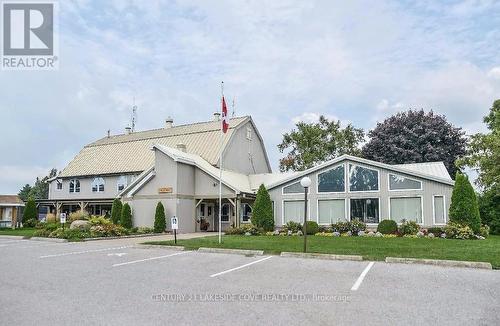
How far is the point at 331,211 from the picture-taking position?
984 inches

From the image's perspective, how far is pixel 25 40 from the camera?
1733cm

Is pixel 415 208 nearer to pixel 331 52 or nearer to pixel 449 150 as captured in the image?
pixel 331 52

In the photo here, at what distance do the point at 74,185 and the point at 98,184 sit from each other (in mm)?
3162

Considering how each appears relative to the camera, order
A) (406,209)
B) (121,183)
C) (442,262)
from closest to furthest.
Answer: (442,262) < (406,209) < (121,183)

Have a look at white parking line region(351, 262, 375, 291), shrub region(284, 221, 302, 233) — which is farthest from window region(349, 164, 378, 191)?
white parking line region(351, 262, 375, 291)

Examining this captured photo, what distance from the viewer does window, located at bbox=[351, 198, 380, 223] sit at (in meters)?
23.8

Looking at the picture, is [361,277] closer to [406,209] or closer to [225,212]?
[406,209]

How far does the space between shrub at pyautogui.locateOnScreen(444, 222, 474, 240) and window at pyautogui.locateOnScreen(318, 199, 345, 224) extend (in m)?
5.95

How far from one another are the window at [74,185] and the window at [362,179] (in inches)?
1002

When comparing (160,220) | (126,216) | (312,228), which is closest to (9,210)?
(126,216)

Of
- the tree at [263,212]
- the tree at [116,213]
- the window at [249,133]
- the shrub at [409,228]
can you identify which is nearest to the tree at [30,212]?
the tree at [116,213]

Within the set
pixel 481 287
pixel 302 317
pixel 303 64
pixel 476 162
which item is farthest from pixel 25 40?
pixel 476 162

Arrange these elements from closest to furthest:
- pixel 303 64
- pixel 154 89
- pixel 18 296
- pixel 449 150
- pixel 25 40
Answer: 1. pixel 18 296
2. pixel 25 40
3. pixel 303 64
4. pixel 154 89
5. pixel 449 150

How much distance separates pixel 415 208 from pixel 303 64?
9.83m
